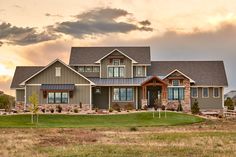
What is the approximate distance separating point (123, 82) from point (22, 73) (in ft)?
54.3

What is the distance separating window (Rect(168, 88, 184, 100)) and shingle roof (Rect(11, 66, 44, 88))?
20.1 meters

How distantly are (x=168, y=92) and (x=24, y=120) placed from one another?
23296 millimetres

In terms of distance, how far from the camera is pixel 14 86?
70.3 metres

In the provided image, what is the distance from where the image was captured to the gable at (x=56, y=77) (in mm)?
61875

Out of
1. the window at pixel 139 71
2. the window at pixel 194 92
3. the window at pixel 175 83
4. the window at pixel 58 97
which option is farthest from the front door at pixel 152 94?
the window at pixel 58 97

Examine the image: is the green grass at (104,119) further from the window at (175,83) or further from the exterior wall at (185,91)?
the window at (175,83)

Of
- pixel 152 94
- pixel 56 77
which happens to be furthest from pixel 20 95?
pixel 152 94

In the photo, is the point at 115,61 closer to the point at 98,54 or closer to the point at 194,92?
the point at 98,54

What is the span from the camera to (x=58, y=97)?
Result: 62.3m

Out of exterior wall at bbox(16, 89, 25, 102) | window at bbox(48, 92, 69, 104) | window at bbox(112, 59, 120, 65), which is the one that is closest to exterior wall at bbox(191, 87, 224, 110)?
window at bbox(112, 59, 120, 65)

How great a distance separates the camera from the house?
62.1m

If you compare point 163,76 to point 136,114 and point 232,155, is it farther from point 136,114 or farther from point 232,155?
point 232,155

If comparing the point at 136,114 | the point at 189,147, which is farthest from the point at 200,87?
the point at 189,147

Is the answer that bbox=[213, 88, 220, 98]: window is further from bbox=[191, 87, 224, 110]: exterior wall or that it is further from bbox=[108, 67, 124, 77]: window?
bbox=[108, 67, 124, 77]: window
